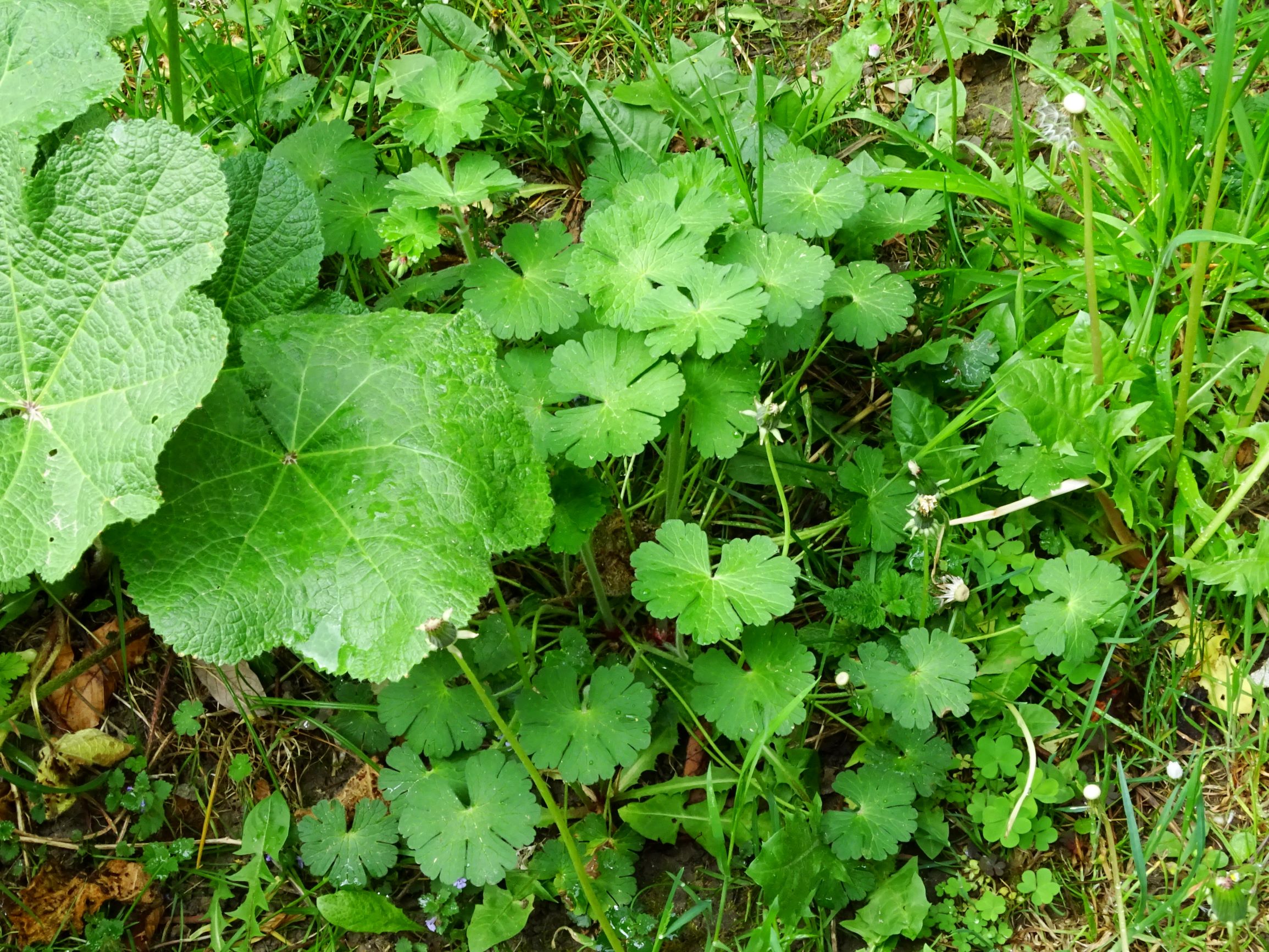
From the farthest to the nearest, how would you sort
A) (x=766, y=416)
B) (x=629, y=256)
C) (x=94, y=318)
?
(x=629, y=256) → (x=766, y=416) → (x=94, y=318)

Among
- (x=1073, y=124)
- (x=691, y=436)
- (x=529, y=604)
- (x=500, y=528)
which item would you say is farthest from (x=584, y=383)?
(x=1073, y=124)

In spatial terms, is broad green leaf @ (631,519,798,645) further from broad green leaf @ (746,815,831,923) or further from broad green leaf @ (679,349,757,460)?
broad green leaf @ (746,815,831,923)

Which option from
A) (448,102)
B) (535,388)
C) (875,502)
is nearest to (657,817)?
(875,502)

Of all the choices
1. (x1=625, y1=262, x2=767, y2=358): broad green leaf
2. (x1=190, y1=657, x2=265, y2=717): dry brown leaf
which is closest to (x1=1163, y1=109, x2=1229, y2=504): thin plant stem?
(x1=625, y1=262, x2=767, y2=358): broad green leaf

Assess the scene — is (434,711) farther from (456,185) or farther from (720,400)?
(456,185)

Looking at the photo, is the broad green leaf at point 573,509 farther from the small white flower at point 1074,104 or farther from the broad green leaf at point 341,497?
the small white flower at point 1074,104

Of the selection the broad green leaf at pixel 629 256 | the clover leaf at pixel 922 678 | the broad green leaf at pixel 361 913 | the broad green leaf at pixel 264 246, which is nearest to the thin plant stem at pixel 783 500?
the clover leaf at pixel 922 678
